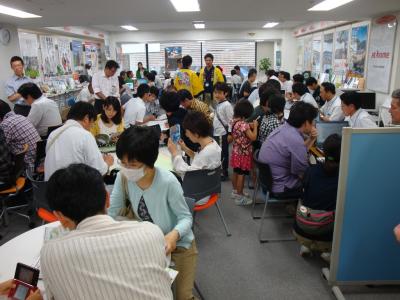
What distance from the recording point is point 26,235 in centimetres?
171

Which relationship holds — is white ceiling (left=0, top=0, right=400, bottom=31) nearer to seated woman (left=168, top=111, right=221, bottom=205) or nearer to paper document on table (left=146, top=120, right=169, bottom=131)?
paper document on table (left=146, top=120, right=169, bottom=131)

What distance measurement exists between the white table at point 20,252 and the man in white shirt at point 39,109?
286 centimetres

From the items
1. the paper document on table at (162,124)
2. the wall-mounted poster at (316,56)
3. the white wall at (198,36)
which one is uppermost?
the white wall at (198,36)

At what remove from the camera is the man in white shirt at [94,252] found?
0.99 meters

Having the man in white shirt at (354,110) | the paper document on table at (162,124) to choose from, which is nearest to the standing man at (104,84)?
the paper document on table at (162,124)

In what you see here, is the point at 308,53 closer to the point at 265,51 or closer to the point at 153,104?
the point at 265,51

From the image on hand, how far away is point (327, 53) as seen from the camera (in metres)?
8.88

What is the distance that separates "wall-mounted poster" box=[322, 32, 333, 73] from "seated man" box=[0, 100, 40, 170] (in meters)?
7.43

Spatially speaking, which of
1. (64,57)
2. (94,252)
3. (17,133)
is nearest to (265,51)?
(64,57)

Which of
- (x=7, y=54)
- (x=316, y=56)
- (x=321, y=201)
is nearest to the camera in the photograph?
(x=321, y=201)

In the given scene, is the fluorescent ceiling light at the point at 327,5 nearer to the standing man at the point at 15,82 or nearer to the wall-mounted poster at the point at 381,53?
the wall-mounted poster at the point at 381,53

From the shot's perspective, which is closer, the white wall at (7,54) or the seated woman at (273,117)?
the seated woman at (273,117)

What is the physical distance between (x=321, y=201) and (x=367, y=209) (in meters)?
0.40

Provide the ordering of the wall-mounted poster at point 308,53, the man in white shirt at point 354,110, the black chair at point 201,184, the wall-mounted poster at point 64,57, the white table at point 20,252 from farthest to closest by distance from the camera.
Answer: the wall-mounted poster at point 308,53 < the wall-mounted poster at point 64,57 < the man in white shirt at point 354,110 < the black chair at point 201,184 < the white table at point 20,252
